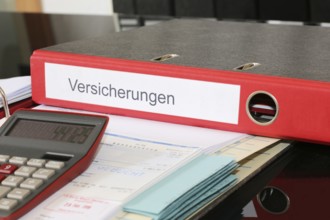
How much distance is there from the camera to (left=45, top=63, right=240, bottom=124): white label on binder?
1.91 ft

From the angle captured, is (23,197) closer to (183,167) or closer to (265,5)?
(183,167)

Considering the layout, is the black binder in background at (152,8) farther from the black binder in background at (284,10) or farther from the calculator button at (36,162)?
the calculator button at (36,162)

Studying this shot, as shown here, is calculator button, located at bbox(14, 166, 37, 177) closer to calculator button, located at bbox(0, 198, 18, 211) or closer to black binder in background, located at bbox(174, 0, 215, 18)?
calculator button, located at bbox(0, 198, 18, 211)

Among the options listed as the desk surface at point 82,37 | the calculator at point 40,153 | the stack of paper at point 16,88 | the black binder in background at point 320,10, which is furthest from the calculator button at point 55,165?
the black binder in background at point 320,10

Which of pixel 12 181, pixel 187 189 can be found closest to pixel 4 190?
pixel 12 181

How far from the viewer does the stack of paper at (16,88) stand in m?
0.68

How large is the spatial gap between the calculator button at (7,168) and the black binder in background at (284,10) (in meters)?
0.80

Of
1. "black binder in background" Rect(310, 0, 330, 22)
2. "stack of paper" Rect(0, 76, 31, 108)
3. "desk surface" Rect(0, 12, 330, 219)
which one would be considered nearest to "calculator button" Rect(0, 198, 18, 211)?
"desk surface" Rect(0, 12, 330, 219)

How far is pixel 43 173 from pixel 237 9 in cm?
84

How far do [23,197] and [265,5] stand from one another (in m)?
0.86

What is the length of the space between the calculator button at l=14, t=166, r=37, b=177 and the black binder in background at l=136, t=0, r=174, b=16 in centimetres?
89

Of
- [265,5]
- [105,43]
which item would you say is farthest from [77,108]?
[265,5]

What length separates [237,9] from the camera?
48.4 inches

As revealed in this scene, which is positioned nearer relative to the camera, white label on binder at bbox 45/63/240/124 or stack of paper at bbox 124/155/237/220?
stack of paper at bbox 124/155/237/220
